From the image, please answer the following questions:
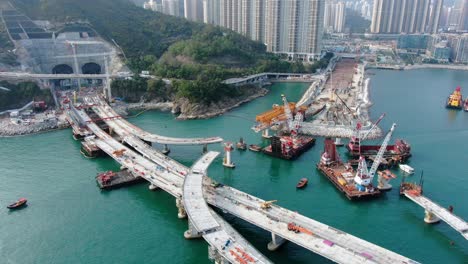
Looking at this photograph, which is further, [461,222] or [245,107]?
[245,107]

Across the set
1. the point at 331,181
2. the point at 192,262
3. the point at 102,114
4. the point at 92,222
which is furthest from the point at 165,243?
the point at 102,114

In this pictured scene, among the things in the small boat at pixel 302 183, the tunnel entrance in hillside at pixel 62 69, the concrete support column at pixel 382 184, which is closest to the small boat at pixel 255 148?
the small boat at pixel 302 183

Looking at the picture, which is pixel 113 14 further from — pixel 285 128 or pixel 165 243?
pixel 165 243

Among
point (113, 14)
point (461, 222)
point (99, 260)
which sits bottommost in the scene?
point (99, 260)

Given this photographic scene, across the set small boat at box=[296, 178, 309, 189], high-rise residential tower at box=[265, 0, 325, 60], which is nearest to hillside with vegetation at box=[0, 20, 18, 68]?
small boat at box=[296, 178, 309, 189]

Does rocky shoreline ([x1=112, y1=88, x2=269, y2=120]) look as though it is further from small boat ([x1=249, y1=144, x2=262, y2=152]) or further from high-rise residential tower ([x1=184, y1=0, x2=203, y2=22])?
high-rise residential tower ([x1=184, y1=0, x2=203, y2=22])

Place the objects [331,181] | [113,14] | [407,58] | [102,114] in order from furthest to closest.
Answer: [407,58], [113,14], [102,114], [331,181]

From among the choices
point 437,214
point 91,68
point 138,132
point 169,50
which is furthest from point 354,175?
point 91,68
